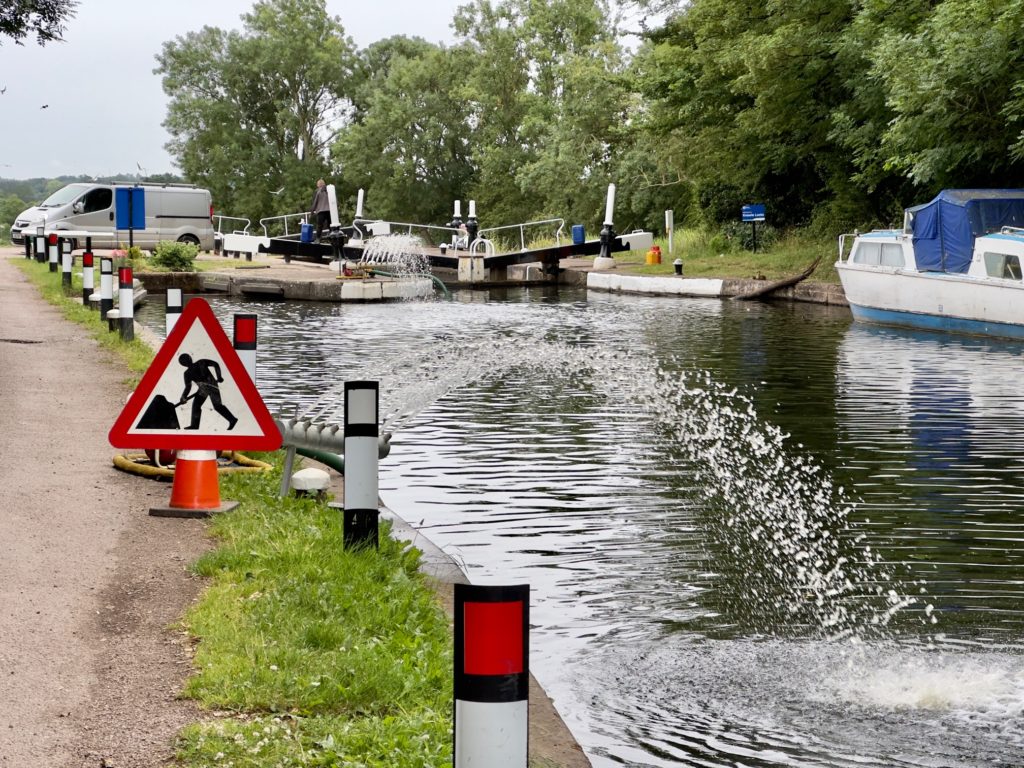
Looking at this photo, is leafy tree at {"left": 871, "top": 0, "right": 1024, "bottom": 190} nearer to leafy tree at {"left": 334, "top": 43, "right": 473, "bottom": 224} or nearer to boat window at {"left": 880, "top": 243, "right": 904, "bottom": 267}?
boat window at {"left": 880, "top": 243, "right": 904, "bottom": 267}

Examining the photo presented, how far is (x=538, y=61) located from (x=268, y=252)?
34803 millimetres

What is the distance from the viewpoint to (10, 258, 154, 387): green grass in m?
14.6

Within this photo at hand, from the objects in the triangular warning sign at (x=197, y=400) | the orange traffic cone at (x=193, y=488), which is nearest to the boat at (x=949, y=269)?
the orange traffic cone at (x=193, y=488)

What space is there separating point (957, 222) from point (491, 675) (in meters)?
24.6

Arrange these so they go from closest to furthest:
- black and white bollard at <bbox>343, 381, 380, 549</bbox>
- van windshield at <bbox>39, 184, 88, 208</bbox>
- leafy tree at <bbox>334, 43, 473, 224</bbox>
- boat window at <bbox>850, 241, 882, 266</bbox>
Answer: black and white bollard at <bbox>343, 381, 380, 549</bbox>, boat window at <bbox>850, 241, 882, 266</bbox>, van windshield at <bbox>39, 184, 88, 208</bbox>, leafy tree at <bbox>334, 43, 473, 224</bbox>

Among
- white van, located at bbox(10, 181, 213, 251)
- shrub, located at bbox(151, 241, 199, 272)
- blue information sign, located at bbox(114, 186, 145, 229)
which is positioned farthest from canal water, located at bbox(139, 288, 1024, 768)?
white van, located at bbox(10, 181, 213, 251)

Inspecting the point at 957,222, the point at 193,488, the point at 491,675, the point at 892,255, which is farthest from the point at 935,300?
the point at 491,675

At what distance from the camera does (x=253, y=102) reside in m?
84.9

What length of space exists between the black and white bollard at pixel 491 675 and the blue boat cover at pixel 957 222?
2394cm

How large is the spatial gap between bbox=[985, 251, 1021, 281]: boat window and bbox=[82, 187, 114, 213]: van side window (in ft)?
92.9

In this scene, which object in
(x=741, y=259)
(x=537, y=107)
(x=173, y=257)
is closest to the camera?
(x=173, y=257)

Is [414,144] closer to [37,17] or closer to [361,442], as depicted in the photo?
[37,17]

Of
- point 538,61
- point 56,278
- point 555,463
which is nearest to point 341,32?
point 538,61

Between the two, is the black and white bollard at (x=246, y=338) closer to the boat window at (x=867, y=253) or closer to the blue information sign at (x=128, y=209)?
the boat window at (x=867, y=253)
